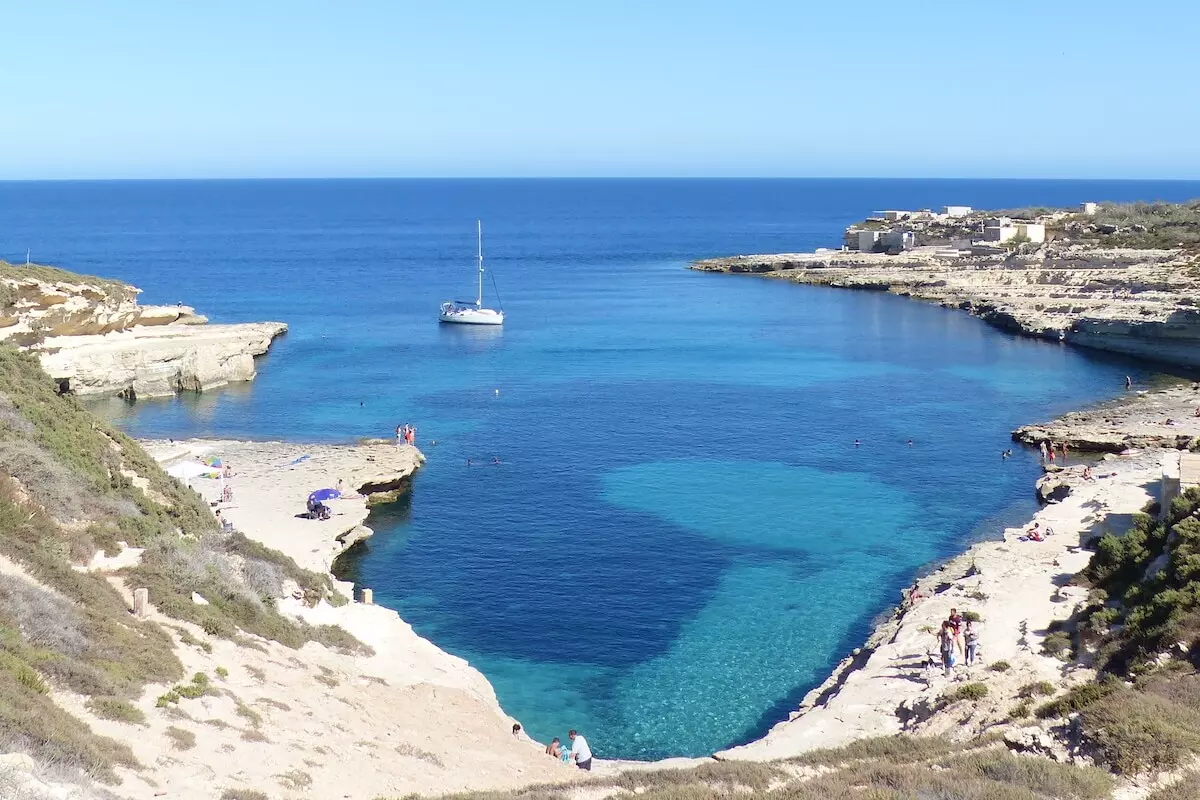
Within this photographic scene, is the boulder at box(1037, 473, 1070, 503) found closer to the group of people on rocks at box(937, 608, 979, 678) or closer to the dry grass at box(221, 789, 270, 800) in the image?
the group of people on rocks at box(937, 608, 979, 678)

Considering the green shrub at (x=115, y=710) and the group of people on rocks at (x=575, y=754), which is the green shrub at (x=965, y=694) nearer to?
the group of people on rocks at (x=575, y=754)

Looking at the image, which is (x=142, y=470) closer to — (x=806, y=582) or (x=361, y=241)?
(x=806, y=582)

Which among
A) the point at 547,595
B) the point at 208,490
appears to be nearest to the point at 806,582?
the point at 547,595

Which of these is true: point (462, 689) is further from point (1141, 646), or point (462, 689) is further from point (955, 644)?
point (1141, 646)

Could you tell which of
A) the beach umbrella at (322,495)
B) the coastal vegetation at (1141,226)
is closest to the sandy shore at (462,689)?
the beach umbrella at (322,495)

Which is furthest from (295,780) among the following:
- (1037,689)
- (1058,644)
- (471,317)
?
(471,317)

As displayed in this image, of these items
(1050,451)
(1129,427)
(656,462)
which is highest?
(1129,427)
